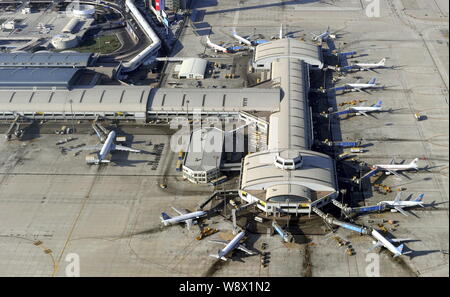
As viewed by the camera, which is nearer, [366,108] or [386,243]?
[386,243]

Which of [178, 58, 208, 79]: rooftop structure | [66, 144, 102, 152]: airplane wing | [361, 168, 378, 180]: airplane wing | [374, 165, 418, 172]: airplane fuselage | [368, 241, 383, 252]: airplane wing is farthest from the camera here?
[178, 58, 208, 79]: rooftop structure

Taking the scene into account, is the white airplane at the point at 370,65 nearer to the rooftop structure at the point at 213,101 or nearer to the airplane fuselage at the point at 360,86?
the airplane fuselage at the point at 360,86

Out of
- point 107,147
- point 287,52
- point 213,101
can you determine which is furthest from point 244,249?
point 287,52

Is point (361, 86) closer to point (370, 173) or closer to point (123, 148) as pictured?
point (370, 173)

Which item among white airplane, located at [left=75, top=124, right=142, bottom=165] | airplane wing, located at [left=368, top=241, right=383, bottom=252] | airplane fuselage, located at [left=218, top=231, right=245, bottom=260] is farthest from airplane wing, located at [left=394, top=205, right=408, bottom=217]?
white airplane, located at [left=75, top=124, right=142, bottom=165]

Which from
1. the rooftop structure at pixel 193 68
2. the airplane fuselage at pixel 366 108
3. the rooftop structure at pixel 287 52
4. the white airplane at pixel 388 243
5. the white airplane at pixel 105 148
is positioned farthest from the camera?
the rooftop structure at pixel 287 52

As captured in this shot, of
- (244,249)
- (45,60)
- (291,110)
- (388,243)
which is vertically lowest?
(244,249)

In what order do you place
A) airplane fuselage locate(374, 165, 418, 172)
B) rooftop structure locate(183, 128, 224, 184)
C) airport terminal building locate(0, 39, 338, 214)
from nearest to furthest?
airport terminal building locate(0, 39, 338, 214)
rooftop structure locate(183, 128, 224, 184)
airplane fuselage locate(374, 165, 418, 172)

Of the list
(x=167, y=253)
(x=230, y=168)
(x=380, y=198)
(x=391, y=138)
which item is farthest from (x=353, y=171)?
(x=167, y=253)

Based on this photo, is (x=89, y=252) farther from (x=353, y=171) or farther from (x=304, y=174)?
(x=353, y=171)

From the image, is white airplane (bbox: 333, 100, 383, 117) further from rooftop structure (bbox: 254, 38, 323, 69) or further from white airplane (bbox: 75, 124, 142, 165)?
white airplane (bbox: 75, 124, 142, 165)

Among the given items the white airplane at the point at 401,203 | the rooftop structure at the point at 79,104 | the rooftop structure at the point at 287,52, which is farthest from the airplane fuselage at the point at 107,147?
the white airplane at the point at 401,203
